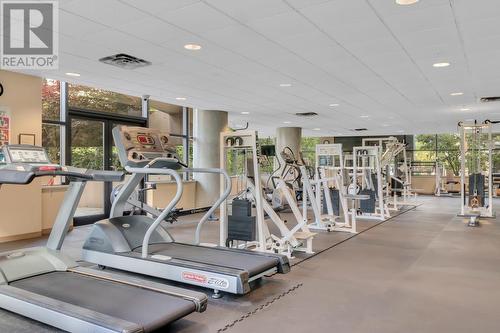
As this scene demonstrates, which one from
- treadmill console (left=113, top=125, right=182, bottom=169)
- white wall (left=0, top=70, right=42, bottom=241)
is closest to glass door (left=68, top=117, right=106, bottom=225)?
white wall (left=0, top=70, right=42, bottom=241)

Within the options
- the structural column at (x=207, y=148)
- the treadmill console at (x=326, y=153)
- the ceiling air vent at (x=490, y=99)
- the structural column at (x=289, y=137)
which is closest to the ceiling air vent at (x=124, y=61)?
the treadmill console at (x=326, y=153)

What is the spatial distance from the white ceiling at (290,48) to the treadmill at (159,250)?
1.17 meters

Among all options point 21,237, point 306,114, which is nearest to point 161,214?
point 21,237

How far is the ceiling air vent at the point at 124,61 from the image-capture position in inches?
198

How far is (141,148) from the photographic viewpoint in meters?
4.21

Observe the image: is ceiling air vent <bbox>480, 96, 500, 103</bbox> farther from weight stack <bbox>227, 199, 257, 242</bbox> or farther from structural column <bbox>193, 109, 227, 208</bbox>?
weight stack <bbox>227, 199, 257, 242</bbox>

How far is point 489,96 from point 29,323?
27.6 ft

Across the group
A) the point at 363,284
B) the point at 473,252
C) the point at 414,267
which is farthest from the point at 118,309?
the point at 473,252

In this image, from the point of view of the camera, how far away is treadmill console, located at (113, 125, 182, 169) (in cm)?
410

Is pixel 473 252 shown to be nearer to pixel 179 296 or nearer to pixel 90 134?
pixel 179 296

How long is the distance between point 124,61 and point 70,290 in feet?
10.5

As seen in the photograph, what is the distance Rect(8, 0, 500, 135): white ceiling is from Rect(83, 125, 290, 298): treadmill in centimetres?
117

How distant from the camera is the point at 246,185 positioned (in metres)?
4.95

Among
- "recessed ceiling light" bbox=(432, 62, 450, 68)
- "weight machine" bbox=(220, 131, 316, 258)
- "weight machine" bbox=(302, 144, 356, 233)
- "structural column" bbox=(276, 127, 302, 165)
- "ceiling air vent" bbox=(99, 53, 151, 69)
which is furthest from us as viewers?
"structural column" bbox=(276, 127, 302, 165)
